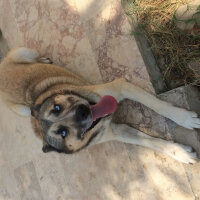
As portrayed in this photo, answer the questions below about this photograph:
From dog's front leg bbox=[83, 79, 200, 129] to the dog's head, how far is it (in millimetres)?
256

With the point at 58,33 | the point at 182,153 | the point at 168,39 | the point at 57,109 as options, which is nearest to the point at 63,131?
the point at 57,109

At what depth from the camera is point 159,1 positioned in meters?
3.01

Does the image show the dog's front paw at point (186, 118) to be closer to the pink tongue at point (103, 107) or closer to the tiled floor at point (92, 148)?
the tiled floor at point (92, 148)

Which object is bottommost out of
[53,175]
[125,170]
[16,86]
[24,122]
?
[53,175]

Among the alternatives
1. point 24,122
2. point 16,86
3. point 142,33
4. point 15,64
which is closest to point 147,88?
point 142,33

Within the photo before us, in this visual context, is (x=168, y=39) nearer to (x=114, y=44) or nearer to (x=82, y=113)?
(x=114, y=44)

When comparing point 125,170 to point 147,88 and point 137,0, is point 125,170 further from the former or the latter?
point 137,0

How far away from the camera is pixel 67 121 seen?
107 inches

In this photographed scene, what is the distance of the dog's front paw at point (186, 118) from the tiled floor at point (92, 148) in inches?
11.8

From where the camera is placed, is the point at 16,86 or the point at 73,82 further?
the point at 16,86

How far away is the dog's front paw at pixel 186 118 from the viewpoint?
8.75 feet

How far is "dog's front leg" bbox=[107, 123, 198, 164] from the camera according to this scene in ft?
8.98

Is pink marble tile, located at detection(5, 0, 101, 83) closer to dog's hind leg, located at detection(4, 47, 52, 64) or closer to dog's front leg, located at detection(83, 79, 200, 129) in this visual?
dog's hind leg, located at detection(4, 47, 52, 64)

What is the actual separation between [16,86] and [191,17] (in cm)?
219
